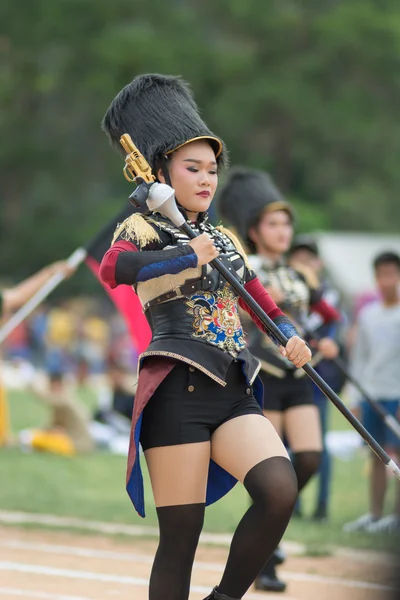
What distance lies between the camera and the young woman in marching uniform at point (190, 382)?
4.28 m

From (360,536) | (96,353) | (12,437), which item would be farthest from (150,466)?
(96,353)

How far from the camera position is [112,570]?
22.0 ft

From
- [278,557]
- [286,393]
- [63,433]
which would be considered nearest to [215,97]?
[63,433]

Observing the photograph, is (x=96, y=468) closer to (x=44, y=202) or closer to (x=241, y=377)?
(x=241, y=377)

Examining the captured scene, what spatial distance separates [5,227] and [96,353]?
41.8 ft

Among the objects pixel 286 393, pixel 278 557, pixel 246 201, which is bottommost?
pixel 278 557

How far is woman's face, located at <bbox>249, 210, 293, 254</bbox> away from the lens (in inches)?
264

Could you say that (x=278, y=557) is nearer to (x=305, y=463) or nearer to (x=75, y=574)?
(x=305, y=463)

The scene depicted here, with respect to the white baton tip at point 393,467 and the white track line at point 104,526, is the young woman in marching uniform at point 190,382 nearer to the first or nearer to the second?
the white baton tip at point 393,467

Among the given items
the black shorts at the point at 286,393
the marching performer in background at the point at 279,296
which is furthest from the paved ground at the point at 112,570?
the black shorts at the point at 286,393

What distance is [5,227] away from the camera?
126 feet

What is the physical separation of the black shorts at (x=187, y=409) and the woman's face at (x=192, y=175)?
0.61 m

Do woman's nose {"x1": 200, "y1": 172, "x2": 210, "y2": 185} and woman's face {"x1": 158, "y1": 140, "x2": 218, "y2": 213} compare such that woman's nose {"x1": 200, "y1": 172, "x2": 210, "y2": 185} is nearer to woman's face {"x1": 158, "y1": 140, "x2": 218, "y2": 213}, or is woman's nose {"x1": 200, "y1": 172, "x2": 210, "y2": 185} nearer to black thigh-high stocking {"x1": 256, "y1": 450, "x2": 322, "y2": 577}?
woman's face {"x1": 158, "y1": 140, "x2": 218, "y2": 213}

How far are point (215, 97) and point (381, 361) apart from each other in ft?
90.0
